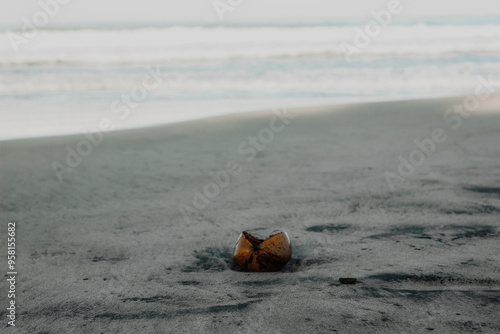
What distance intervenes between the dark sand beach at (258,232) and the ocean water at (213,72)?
2.13 m

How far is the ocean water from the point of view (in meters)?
6.91

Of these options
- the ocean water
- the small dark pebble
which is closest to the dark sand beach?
the small dark pebble

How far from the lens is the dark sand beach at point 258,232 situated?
66.9 inches

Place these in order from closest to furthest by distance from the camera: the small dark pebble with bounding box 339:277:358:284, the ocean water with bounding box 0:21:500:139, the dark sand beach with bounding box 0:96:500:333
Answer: the dark sand beach with bounding box 0:96:500:333, the small dark pebble with bounding box 339:277:358:284, the ocean water with bounding box 0:21:500:139

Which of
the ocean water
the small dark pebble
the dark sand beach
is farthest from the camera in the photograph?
the ocean water

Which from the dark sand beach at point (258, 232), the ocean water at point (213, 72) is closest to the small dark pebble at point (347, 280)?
the dark sand beach at point (258, 232)

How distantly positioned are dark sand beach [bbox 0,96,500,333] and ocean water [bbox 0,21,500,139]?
213cm

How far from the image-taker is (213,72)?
35.9 feet

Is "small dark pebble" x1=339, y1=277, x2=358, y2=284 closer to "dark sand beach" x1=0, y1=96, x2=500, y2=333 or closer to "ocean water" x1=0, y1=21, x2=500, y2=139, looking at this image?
"dark sand beach" x1=0, y1=96, x2=500, y2=333

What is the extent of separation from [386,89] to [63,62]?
8846mm

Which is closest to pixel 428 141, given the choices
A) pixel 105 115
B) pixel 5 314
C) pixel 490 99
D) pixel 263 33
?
pixel 490 99

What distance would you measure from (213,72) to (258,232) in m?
8.81

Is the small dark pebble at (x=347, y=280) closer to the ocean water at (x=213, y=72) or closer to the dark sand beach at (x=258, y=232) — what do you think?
the dark sand beach at (x=258, y=232)

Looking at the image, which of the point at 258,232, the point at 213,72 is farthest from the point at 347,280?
the point at 213,72
